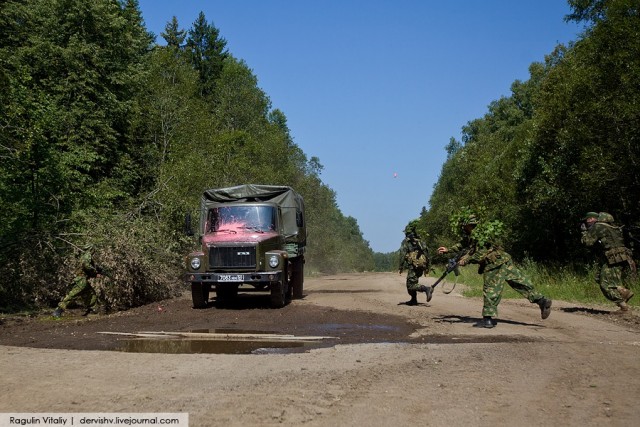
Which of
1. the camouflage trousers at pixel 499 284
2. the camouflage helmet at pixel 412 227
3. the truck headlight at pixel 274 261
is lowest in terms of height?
the camouflage trousers at pixel 499 284

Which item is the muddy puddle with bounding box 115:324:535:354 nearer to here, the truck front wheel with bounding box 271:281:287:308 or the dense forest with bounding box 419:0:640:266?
the dense forest with bounding box 419:0:640:266

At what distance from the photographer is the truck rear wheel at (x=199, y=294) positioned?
1422 centimetres

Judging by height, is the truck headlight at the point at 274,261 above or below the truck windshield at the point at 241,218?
below

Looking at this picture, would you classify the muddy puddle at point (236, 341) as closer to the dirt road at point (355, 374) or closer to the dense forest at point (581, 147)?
the dirt road at point (355, 374)

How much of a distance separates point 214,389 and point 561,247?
3134cm

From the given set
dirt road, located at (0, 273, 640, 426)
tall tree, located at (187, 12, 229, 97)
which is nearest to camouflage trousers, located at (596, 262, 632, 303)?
dirt road, located at (0, 273, 640, 426)

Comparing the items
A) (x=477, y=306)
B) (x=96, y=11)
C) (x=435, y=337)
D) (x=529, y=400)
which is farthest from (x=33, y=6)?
(x=529, y=400)

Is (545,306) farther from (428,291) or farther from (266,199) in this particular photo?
(266,199)

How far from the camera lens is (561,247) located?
33312 mm

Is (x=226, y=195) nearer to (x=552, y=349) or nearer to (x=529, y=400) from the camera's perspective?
(x=552, y=349)

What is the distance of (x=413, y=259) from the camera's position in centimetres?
1367

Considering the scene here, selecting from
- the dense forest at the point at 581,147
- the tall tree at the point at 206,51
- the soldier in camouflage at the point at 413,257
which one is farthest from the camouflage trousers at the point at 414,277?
the tall tree at the point at 206,51

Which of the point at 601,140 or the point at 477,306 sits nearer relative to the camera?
the point at 477,306

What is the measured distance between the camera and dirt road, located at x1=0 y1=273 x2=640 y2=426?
4648 millimetres
